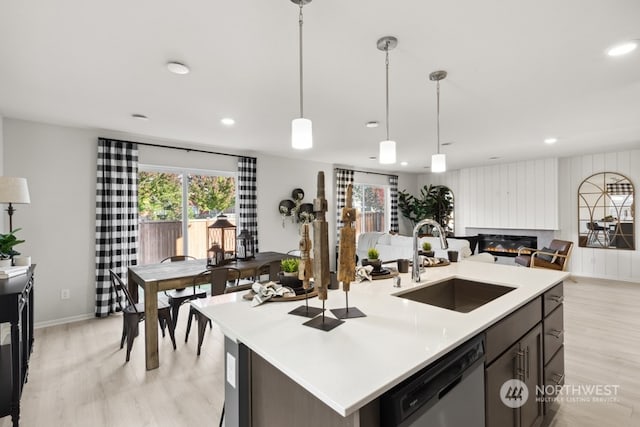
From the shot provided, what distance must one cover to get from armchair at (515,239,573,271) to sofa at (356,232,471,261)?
1.42m

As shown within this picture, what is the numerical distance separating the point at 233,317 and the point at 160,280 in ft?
5.33

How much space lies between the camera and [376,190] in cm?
786

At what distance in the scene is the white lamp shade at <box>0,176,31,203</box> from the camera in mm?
2488

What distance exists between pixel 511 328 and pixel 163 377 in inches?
97.9

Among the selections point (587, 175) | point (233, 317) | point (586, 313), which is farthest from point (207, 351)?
point (587, 175)

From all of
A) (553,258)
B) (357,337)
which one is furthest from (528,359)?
(553,258)

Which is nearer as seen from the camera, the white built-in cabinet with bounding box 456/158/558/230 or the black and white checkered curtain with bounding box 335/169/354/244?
the white built-in cabinet with bounding box 456/158/558/230

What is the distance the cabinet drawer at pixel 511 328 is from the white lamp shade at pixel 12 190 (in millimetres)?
3418

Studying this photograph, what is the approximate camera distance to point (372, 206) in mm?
7742

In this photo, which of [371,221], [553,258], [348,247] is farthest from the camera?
[371,221]

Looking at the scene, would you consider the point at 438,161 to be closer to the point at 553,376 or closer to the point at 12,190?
the point at 553,376

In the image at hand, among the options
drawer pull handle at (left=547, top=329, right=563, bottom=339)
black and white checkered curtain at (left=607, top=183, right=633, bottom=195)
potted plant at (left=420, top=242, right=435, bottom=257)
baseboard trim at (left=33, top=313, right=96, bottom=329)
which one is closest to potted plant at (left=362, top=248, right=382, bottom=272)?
potted plant at (left=420, top=242, right=435, bottom=257)

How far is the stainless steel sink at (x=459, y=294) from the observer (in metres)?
1.94

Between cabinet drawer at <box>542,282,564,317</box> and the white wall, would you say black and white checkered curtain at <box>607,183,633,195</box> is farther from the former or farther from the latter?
cabinet drawer at <box>542,282,564,317</box>
